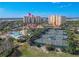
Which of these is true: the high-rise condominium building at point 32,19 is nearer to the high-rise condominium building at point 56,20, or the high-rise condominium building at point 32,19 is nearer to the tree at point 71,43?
the high-rise condominium building at point 56,20

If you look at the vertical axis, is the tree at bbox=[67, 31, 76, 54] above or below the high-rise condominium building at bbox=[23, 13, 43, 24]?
below

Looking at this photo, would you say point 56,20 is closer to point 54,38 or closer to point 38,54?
point 54,38

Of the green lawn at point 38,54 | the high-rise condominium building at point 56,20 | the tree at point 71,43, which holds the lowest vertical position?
the green lawn at point 38,54

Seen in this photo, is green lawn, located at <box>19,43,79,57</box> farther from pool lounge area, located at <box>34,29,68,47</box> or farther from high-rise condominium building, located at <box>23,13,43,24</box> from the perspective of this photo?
high-rise condominium building, located at <box>23,13,43,24</box>

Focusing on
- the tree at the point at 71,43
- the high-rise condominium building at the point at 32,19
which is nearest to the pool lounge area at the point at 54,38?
the tree at the point at 71,43

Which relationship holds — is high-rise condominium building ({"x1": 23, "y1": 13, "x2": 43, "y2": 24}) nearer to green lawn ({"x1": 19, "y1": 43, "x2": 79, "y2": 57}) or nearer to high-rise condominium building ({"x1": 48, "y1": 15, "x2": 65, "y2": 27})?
high-rise condominium building ({"x1": 48, "y1": 15, "x2": 65, "y2": 27})

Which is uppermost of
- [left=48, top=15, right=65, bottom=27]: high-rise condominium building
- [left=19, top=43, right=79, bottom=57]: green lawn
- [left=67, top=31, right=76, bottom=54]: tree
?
[left=48, top=15, right=65, bottom=27]: high-rise condominium building

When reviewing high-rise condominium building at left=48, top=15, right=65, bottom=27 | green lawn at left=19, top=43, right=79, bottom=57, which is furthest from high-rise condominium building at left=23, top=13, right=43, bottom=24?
green lawn at left=19, top=43, right=79, bottom=57

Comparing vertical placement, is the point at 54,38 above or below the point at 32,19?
below

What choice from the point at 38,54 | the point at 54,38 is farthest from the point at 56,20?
the point at 38,54
